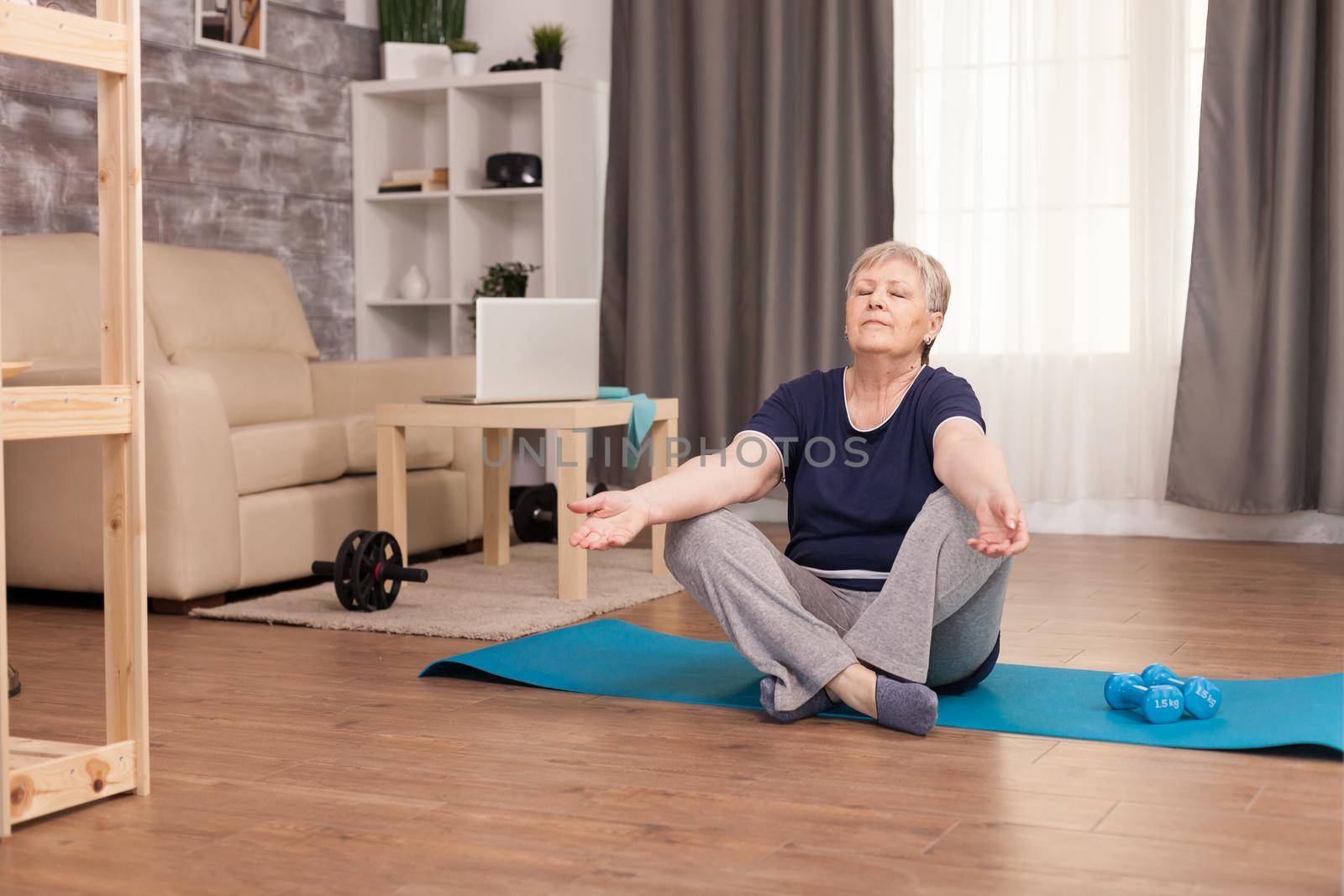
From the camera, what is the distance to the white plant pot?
5.60 meters

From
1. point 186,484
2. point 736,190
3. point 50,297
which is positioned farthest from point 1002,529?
point 736,190

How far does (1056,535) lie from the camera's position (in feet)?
Answer: 15.9

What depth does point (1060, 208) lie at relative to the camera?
4.83 meters

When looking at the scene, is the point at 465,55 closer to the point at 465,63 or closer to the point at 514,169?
the point at 465,63

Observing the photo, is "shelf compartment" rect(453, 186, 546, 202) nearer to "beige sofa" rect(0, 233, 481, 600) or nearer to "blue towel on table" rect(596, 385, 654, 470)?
"beige sofa" rect(0, 233, 481, 600)

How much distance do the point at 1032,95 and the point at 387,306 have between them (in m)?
2.51

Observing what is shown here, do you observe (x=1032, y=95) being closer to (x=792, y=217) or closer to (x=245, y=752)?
(x=792, y=217)

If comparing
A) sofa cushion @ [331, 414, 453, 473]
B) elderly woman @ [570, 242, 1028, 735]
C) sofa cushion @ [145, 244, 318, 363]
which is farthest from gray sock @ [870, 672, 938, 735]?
sofa cushion @ [145, 244, 318, 363]

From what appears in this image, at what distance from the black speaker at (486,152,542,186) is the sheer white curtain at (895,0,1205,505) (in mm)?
1322

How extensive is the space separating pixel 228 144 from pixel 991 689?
11.7ft

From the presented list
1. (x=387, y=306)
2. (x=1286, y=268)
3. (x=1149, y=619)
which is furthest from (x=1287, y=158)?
(x=387, y=306)

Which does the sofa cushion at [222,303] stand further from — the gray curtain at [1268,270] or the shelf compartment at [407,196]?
the gray curtain at [1268,270]

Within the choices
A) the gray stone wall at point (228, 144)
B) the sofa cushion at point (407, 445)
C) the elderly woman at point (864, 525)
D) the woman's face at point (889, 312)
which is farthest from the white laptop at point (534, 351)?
the gray stone wall at point (228, 144)

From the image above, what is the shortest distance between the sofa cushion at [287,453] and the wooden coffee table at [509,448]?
→ 198 millimetres
